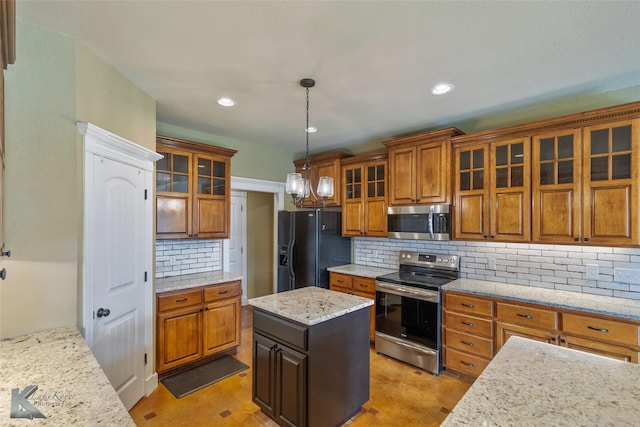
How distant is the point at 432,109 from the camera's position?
3.11 metres

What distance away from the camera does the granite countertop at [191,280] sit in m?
3.08

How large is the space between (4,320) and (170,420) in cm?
138

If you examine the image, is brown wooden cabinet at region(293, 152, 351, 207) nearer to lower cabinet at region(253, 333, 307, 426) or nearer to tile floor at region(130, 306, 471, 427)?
tile floor at region(130, 306, 471, 427)

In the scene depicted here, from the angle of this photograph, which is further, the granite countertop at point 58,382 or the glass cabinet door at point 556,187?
the glass cabinet door at point 556,187

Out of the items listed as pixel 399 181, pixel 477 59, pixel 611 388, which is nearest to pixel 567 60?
pixel 477 59

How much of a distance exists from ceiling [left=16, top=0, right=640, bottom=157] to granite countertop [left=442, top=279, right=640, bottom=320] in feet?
5.93

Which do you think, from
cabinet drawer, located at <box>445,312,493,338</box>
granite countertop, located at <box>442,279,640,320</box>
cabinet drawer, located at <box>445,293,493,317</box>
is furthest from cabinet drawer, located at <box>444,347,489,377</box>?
granite countertop, located at <box>442,279,640,320</box>

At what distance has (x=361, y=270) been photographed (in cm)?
411

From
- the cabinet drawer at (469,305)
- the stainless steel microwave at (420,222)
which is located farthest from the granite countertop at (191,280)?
the cabinet drawer at (469,305)

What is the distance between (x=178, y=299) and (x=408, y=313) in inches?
95.6

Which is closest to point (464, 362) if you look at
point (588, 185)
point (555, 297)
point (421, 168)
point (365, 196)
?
point (555, 297)

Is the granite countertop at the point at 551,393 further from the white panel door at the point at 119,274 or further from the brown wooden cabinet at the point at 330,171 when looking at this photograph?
the brown wooden cabinet at the point at 330,171

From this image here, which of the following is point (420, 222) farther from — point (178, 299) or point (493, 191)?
point (178, 299)

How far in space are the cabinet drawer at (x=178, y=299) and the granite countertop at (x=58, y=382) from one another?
1204 mm
